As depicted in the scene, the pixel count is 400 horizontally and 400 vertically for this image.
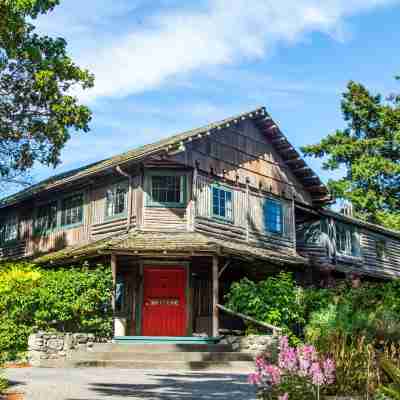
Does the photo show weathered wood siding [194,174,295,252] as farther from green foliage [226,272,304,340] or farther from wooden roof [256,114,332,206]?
green foliage [226,272,304,340]

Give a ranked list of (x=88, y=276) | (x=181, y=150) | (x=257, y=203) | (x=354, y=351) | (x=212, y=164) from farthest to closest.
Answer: (x=257, y=203), (x=212, y=164), (x=181, y=150), (x=88, y=276), (x=354, y=351)

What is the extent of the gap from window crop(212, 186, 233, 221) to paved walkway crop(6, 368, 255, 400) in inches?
341

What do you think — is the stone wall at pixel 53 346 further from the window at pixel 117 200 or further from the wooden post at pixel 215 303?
the window at pixel 117 200

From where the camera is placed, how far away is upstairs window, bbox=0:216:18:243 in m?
27.7

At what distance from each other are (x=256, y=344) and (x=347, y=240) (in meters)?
15.9

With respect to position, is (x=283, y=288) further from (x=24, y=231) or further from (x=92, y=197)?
(x=24, y=231)

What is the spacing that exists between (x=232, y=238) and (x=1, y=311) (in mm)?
8357

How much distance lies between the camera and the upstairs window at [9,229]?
27.7 m

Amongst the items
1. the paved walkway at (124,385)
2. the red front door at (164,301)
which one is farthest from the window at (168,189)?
the paved walkway at (124,385)

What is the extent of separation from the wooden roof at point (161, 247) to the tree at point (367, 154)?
15.0 m

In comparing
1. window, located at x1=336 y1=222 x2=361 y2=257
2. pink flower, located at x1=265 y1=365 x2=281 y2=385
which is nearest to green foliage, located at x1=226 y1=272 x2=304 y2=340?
pink flower, located at x1=265 y1=365 x2=281 y2=385

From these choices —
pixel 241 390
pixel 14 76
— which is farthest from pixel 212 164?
pixel 241 390

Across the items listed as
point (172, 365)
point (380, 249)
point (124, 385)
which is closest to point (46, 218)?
point (172, 365)

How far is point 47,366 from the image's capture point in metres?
16.2
